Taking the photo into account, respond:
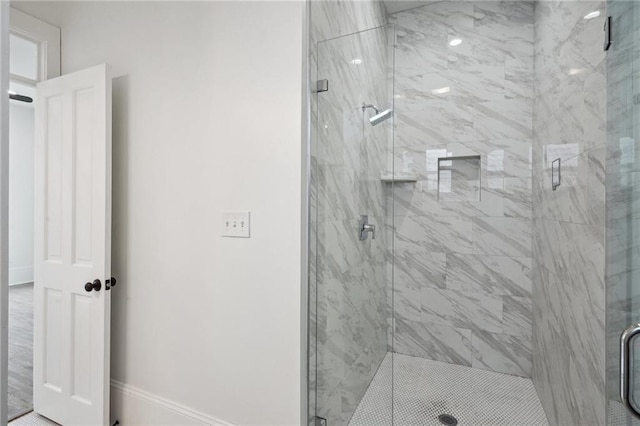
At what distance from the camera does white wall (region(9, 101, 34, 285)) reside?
4.32 metres

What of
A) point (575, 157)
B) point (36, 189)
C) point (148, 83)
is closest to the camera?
point (575, 157)

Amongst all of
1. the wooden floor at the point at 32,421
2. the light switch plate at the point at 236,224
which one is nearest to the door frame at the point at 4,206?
the light switch plate at the point at 236,224

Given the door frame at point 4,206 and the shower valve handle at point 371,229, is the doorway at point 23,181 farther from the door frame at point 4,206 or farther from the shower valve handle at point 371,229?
the shower valve handle at point 371,229

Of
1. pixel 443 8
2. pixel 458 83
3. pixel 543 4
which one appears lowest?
pixel 458 83

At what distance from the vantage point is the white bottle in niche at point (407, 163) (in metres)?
2.75

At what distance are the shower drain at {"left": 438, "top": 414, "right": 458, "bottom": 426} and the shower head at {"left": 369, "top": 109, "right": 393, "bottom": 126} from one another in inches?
70.8

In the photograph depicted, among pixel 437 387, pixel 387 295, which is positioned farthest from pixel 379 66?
pixel 437 387

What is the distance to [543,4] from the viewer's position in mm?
2168

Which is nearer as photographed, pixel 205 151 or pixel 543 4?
pixel 205 151

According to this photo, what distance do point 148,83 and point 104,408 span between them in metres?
1.79

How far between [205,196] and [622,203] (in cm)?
163

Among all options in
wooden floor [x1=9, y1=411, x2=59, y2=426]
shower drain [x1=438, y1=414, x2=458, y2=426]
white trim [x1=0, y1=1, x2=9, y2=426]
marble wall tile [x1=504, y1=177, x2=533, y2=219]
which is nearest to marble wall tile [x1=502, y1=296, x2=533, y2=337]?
marble wall tile [x1=504, y1=177, x2=533, y2=219]

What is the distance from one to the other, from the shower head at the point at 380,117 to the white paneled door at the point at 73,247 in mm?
1444

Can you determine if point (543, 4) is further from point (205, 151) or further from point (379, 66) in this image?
point (205, 151)
